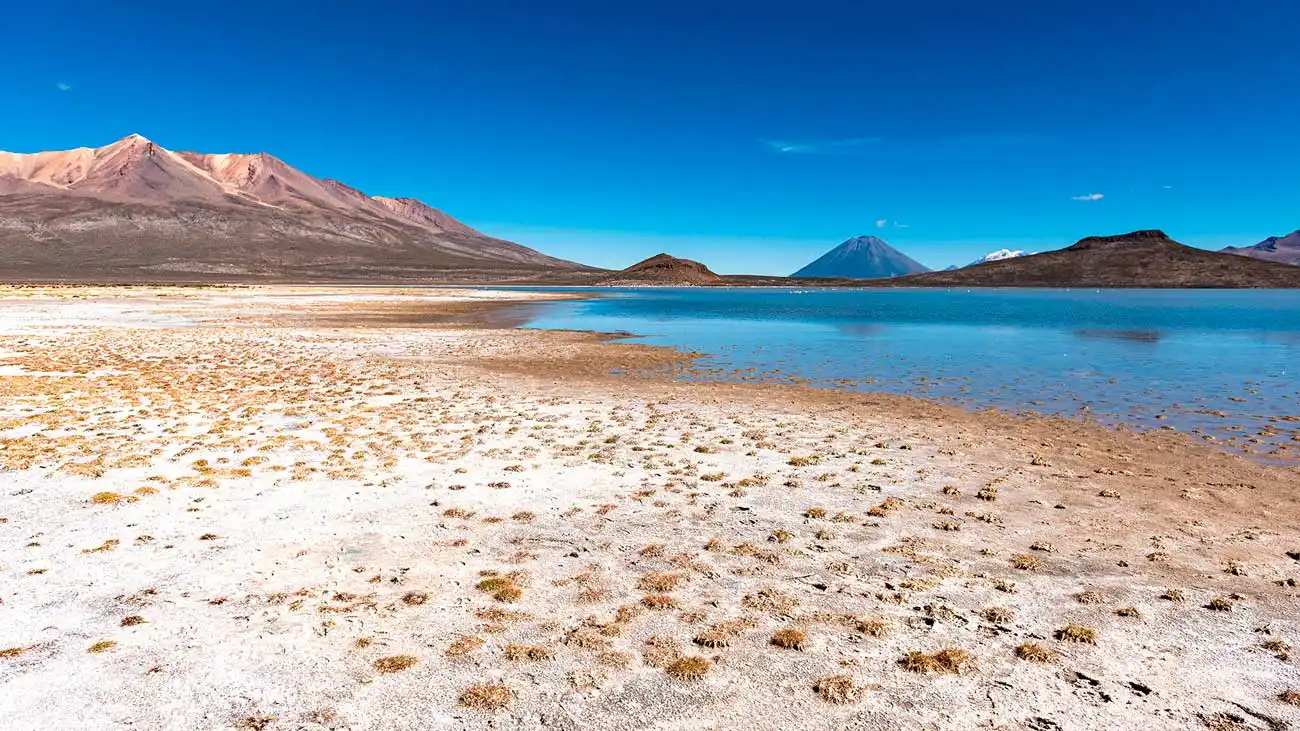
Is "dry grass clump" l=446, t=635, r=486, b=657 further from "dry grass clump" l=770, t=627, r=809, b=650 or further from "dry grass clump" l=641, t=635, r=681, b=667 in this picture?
"dry grass clump" l=770, t=627, r=809, b=650

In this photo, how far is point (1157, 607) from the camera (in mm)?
7926

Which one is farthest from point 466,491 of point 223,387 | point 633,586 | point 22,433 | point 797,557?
point 223,387

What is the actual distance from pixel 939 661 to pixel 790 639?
1401 mm

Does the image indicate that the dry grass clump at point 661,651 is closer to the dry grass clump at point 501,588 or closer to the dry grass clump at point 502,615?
the dry grass clump at point 502,615

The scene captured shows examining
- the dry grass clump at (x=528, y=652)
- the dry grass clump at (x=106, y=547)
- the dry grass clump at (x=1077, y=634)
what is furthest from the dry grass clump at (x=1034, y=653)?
the dry grass clump at (x=106, y=547)

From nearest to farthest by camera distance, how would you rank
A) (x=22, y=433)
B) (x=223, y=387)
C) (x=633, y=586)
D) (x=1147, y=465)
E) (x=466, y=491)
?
1. (x=633, y=586)
2. (x=466, y=491)
3. (x=1147, y=465)
4. (x=22, y=433)
5. (x=223, y=387)

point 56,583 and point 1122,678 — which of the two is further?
point 56,583

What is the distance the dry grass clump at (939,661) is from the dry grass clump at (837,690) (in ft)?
2.20

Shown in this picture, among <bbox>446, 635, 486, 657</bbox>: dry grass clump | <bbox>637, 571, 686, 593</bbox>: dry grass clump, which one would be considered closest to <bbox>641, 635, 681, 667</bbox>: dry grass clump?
<bbox>637, 571, 686, 593</bbox>: dry grass clump

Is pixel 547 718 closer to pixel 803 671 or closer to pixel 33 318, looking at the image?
pixel 803 671

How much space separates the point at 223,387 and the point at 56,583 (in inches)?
621

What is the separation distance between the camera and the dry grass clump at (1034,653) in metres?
6.84

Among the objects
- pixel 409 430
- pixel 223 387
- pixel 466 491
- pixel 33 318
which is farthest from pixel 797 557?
pixel 33 318

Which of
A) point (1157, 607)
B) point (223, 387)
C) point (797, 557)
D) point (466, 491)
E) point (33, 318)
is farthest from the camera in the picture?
point (33, 318)
